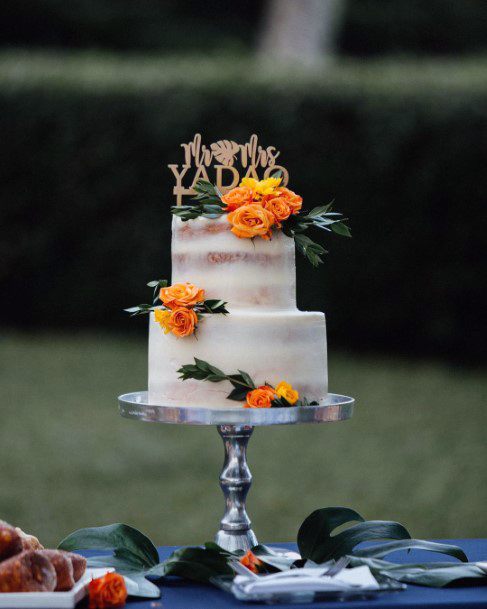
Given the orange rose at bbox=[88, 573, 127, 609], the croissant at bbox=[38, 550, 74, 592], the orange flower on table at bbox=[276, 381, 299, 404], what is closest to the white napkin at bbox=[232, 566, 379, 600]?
the orange rose at bbox=[88, 573, 127, 609]

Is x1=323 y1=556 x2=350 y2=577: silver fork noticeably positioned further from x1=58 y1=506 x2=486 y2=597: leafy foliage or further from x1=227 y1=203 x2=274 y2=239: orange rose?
x1=227 y1=203 x2=274 y2=239: orange rose

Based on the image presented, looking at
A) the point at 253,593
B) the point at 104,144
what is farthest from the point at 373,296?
the point at 253,593

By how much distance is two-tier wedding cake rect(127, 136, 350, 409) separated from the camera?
3027 mm

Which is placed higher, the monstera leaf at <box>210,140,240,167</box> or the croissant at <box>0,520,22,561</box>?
the monstera leaf at <box>210,140,240,167</box>

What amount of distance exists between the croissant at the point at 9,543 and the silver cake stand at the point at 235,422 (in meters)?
0.59

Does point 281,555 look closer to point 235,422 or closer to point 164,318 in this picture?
point 235,422

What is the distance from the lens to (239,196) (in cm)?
309

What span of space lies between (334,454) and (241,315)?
5.26m

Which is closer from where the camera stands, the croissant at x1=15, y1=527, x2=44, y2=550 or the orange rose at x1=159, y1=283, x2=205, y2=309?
the croissant at x1=15, y1=527, x2=44, y2=550

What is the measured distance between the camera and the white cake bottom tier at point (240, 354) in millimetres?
3049

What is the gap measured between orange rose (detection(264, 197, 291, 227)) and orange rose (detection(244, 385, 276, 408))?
0.49 metres

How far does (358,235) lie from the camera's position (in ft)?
31.9

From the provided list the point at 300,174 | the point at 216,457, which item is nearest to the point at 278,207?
the point at 216,457

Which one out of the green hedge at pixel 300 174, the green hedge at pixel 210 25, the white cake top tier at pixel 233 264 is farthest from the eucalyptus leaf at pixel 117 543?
the green hedge at pixel 210 25
